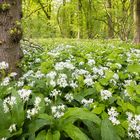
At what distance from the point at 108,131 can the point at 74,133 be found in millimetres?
275

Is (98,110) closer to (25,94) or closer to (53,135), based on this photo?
(53,135)

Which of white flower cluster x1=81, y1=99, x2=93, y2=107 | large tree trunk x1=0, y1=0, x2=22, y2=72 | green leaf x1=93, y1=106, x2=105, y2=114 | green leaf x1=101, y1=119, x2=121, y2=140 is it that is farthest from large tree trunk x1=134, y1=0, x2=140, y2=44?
green leaf x1=101, y1=119, x2=121, y2=140

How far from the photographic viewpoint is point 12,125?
2648mm

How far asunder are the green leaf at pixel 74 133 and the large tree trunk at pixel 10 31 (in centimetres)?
232

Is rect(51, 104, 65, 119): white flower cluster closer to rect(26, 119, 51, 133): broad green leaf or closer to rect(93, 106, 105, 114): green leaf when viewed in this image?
rect(26, 119, 51, 133): broad green leaf

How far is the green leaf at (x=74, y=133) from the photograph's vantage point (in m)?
2.50

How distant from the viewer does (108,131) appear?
255 cm

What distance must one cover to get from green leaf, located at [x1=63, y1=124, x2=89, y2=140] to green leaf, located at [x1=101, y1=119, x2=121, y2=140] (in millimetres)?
148

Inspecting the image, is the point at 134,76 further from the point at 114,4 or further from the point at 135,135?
the point at 114,4

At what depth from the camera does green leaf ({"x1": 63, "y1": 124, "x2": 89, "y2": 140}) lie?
250cm

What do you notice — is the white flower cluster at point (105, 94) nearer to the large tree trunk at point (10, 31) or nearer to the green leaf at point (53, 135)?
the green leaf at point (53, 135)

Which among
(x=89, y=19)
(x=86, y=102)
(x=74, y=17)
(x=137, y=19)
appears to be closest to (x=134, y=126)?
(x=86, y=102)

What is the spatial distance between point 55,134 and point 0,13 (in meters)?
2.61

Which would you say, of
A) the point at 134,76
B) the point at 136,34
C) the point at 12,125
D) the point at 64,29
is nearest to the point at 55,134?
the point at 12,125
